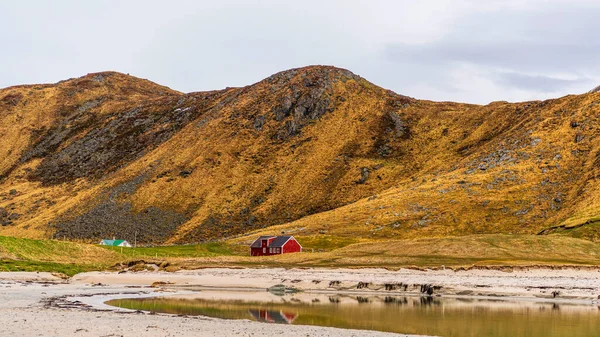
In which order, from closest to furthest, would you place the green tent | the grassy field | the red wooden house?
1. the grassy field
2. the red wooden house
3. the green tent

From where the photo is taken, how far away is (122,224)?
15650cm

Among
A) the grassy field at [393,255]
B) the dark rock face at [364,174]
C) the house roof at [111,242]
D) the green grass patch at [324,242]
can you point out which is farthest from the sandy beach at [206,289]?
the dark rock face at [364,174]

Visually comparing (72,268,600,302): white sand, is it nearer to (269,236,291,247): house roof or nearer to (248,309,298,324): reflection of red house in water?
(248,309,298,324): reflection of red house in water

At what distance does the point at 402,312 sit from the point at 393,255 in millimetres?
36689

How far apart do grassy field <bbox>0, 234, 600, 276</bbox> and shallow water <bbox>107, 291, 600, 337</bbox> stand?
19.3m

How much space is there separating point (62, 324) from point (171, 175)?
152 meters

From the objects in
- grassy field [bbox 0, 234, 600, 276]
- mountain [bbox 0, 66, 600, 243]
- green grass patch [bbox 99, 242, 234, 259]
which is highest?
mountain [bbox 0, 66, 600, 243]

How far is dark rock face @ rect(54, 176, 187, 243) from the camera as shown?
153 m

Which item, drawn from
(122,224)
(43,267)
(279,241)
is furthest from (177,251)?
(122,224)

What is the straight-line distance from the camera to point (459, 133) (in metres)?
180

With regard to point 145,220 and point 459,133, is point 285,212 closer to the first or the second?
point 145,220

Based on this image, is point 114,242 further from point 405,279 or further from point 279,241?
point 405,279

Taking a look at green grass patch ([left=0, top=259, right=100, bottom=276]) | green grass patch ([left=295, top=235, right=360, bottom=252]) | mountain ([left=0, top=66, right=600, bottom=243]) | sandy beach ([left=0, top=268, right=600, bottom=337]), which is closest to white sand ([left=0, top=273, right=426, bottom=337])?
sandy beach ([left=0, top=268, right=600, bottom=337])

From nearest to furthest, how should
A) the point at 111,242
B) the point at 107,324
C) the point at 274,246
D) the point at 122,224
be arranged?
the point at 107,324 → the point at 274,246 → the point at 111,242 → the point at 122,224
